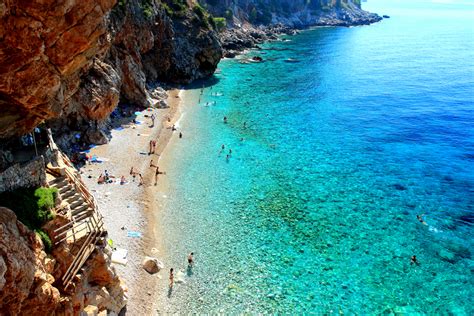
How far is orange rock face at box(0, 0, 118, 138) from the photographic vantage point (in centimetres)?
1548

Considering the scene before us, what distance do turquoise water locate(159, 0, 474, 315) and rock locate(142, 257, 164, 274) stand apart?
1.08m

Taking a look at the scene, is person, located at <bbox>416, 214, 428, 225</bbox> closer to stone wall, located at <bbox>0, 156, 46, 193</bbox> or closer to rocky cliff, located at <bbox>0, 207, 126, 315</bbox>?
rocky cliff, located at <bbox>0, 207, 126, 315</bbox>

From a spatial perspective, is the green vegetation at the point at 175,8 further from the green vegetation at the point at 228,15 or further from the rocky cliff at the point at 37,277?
the rocky cliff at the point at 37,277

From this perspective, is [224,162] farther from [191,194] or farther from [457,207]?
[457,207]

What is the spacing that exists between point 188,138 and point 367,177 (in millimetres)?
23375

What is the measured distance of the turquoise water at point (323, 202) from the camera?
2656 centimetres

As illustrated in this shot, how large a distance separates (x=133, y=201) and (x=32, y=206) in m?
16.3

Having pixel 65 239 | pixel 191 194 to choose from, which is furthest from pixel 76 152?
pixel 65 239

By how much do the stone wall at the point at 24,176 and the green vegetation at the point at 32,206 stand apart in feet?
1.37

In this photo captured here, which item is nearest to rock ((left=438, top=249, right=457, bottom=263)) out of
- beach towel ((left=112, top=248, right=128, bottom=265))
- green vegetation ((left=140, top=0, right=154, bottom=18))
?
beach towel ((left=112, top=248, right=128, bottom=265))

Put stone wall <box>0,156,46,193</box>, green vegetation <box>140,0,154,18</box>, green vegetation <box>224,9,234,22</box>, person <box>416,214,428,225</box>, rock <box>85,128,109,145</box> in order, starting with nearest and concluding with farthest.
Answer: stone wall <box>0,156,46,193</box> < person <box>416,214,428,225</box> < rock <box>85,128,109,145</box> < green vegetation <box>140,0,154,18</box> < green vegetation <box>224,9,234,22</box>

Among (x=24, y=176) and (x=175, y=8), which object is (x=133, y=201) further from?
(x=175, y=8)

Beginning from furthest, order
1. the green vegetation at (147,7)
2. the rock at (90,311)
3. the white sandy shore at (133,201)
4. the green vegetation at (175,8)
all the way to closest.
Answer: the green vegetation at (175,8) < the green vegetation at (147,7) < the white sandy shore at (133,201) < the rock at (90,311)

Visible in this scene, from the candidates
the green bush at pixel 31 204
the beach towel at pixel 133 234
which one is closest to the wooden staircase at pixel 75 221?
the green bush at pixel 31 204
